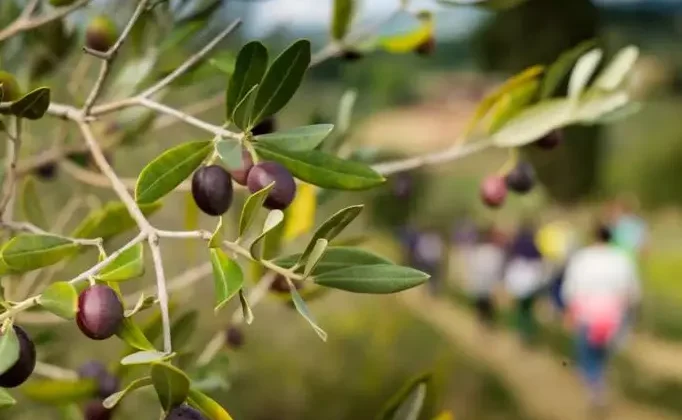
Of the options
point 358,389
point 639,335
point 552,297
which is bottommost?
point 639,335

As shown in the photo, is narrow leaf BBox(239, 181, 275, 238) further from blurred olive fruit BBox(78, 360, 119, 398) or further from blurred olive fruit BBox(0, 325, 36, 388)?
blurred olive fruit BBox(78, 360, 119, 398)

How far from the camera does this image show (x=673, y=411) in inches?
104

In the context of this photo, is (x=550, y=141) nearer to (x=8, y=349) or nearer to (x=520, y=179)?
(x=520, y=179)

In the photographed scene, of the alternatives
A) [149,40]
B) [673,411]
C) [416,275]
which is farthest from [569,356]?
[416,275]

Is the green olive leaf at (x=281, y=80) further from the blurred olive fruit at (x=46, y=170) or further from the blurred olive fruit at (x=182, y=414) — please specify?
the blurred olive fruit at (x=46, y=170)

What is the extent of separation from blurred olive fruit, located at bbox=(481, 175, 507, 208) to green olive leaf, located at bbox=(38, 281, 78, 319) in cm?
32

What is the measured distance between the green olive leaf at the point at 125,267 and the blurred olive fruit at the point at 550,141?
Answer: 9.6 inches

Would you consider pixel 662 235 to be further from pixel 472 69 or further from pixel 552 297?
pixel 472 69

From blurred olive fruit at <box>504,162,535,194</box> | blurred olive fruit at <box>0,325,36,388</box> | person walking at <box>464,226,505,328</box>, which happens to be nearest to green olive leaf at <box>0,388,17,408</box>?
blurred olive fruit at <box>0,325,36,388</box>

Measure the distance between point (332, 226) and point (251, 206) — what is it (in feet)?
0.09

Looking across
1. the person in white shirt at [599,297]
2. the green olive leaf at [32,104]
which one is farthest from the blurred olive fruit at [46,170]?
the person in white shirt at [599,297]

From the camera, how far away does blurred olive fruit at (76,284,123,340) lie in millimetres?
274

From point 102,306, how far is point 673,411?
2636mm

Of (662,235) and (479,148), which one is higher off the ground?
Result: (479,148)
